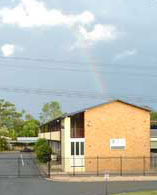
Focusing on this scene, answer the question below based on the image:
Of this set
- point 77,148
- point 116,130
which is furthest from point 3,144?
point 116,130

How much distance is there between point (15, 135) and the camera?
136500 mm

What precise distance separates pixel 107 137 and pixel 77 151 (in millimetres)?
3100

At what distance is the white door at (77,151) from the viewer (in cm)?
4644

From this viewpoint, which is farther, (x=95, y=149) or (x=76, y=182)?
(x=95, y=149)

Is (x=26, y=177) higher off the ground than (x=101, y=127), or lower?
lower

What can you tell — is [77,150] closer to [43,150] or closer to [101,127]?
[101,127]

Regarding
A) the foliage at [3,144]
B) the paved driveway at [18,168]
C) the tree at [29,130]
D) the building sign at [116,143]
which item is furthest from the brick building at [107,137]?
the tree at [29,130]

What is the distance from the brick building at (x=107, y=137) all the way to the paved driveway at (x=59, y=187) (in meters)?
8.67

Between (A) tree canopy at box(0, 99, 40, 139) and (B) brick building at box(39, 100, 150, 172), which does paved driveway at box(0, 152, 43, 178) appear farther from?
(A) tree canopy at box(0, 99, 40, 139)

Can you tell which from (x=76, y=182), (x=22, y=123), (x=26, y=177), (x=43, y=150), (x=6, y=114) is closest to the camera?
(x=76, y=182)

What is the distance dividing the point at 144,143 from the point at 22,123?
10115cm

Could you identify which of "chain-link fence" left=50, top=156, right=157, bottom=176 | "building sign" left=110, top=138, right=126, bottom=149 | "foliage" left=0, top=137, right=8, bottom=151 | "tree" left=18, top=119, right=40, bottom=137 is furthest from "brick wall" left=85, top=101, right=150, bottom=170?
"tree" left=18, top=119, right=40, bottom=137

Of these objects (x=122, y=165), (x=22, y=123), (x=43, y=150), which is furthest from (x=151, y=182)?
(x=22, y=123)

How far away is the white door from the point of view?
1828 inches
